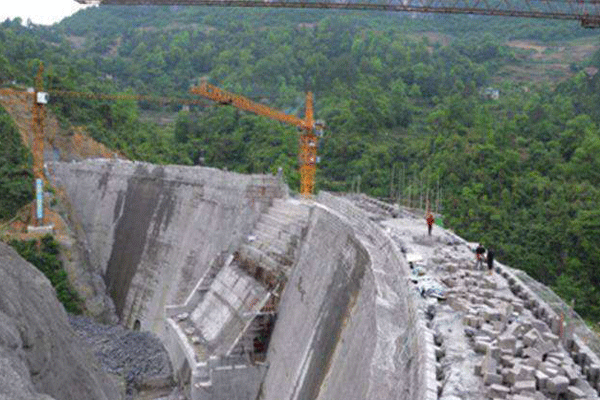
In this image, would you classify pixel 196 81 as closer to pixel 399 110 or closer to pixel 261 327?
pixel 399 110

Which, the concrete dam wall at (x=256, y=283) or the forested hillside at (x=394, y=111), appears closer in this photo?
the concrete dam wall at (x=256, y=283)

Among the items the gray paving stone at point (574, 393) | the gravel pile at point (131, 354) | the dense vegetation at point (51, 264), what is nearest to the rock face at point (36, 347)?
the gray paving stone at point (574, 393)

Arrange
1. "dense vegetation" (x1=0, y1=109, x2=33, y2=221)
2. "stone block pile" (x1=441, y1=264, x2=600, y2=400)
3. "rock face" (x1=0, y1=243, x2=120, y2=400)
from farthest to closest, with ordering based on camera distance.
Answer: "dense vegetation" (x1=0, y1=109, x2=33, y2=221) → "rock face" (x1=0, y1=243, x2=120, y2=400) → "stone block pile" (x1=441, y1=264, x2=600, y2=400)

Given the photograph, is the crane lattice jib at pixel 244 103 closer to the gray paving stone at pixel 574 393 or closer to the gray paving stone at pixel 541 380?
the gray paving stone at pixel 541 380

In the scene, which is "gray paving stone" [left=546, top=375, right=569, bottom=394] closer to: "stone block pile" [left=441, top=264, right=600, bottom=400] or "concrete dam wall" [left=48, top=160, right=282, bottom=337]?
"stone block pile" [left=441, top=264, right=600, bottom=400]

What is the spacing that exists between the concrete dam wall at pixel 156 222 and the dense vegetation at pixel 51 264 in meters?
2.65

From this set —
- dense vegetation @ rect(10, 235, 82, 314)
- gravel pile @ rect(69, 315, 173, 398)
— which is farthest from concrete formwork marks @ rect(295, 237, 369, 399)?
dense vegetation @ rect(10, 235, 82, 314)

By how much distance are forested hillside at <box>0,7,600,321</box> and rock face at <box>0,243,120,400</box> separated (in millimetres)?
22482

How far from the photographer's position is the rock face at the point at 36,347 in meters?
10.6

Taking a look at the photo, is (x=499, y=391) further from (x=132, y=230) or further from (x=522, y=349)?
(x=132, y=230)

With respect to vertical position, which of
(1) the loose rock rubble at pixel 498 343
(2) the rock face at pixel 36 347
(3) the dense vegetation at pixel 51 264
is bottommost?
(3) the dense vegetation at pixel 51 264

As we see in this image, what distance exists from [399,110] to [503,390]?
6119 cm

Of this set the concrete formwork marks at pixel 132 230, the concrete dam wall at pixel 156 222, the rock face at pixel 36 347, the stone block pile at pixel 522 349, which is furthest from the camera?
the concrete formwork marks at pixel 132 230

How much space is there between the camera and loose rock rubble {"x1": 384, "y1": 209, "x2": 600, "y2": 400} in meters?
9.12
